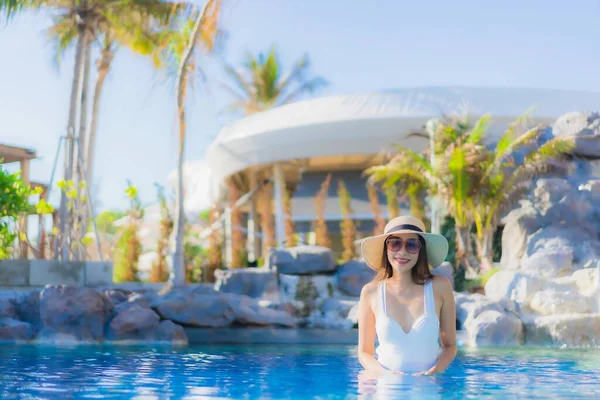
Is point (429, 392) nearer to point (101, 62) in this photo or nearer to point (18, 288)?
point (18, 288)

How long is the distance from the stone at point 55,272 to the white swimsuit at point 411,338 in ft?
41.0

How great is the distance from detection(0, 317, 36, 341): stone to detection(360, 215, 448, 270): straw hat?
26.2ft

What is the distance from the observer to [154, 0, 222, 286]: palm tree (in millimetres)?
16547

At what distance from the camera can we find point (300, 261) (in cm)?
1636

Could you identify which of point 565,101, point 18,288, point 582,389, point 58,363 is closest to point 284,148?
point 565,101

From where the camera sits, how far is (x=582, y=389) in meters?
5.32

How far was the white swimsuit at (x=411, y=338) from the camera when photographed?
13.5 feet

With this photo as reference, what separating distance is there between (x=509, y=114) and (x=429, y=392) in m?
17.2

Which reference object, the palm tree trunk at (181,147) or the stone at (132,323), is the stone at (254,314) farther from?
the palm tree trunk at (181,147)

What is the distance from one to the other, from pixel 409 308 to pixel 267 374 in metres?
2.86

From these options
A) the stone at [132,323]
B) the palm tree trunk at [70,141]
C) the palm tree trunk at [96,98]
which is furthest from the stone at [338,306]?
the palm tree trunk at [96,98]

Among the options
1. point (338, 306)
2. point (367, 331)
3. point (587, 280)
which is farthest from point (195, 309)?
point (367, 331)

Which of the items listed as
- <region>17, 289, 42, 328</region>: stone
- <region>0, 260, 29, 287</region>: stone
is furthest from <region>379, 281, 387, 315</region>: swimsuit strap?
<region>0, 260, 29, 287</region>: stone

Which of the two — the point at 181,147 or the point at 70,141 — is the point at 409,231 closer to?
the point at 181,147
